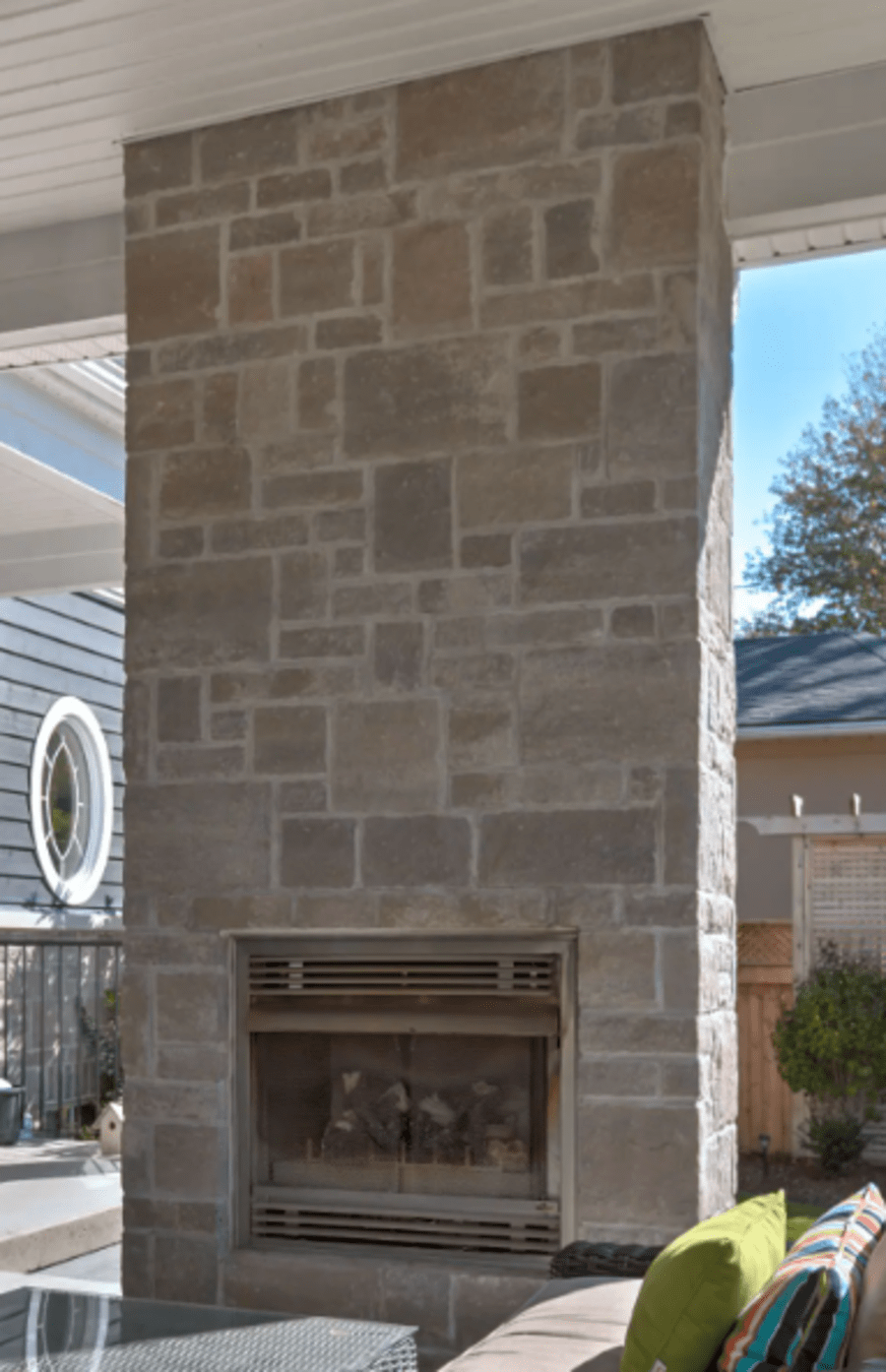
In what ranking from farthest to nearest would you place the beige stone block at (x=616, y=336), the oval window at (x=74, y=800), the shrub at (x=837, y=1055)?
1. the oval window at (x=74, y=800)
2. the shrub at (x=837, y=1055)
3. the beige stone block at (x=616, y=336)

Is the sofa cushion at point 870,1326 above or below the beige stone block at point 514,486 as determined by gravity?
below

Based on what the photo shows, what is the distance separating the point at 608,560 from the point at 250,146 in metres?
1.46

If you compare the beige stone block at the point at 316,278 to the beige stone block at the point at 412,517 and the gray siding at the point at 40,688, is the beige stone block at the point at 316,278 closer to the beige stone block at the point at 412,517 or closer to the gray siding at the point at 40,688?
the beige stone block at the point at 412,517

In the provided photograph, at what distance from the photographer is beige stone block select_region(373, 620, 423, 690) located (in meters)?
3.73

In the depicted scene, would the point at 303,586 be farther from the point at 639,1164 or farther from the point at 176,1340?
the point at 176,1340

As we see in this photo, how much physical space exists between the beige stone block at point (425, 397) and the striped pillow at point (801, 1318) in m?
2.15

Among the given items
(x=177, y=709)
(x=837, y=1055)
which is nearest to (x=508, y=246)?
(x=177, y=709)

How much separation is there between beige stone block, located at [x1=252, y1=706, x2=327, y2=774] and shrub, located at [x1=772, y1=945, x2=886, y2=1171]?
3.97 meters

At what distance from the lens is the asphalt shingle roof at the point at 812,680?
9641 mm

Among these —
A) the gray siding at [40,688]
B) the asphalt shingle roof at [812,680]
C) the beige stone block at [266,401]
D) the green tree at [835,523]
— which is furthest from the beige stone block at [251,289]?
the green tree at [835,523]

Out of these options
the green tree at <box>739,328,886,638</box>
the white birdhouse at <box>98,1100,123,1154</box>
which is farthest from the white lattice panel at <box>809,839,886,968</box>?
the green tree at <box>739,328,886,638</box>

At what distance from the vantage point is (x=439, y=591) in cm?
373

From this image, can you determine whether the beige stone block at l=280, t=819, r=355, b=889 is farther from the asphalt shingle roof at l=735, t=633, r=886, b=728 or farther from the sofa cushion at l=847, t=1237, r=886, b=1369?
the asphalt shingle roof at l=735, t=633, r=886, b=728

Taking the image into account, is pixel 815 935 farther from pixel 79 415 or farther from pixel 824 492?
pixel 824 492
